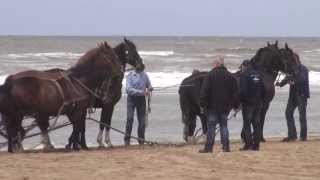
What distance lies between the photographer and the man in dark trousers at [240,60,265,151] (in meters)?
11.7

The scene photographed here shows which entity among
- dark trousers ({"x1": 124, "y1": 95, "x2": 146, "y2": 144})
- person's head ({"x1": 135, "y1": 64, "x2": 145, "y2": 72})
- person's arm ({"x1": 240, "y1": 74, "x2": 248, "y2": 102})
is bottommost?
dark trousers ({"x1": 124, "y1": 95, "x2": 146, "y2": 144})

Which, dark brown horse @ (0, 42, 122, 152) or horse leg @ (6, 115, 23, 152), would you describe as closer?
dark brown horse @ (0, 42, 122, 152)

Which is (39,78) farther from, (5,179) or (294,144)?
(294,144)

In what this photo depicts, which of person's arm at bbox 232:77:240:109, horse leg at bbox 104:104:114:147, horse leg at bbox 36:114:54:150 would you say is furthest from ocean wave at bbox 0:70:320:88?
person's arm at bbox 232:77:240:109

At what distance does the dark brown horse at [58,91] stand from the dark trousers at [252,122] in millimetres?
2240

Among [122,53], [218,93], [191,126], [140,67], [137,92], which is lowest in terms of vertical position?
[191,126]

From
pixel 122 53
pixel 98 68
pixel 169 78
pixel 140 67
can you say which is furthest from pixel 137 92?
pixel 169 78

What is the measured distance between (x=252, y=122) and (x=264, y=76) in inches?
50.7

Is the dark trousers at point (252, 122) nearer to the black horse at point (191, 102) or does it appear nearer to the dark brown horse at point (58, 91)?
the black horse at point (191, 102)

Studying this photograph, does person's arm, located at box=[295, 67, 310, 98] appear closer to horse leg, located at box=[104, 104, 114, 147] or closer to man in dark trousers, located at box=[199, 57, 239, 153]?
man in dark trousers, located at box=[199, 57, 239, 153]

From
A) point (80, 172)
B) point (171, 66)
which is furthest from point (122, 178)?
point (171, 66)

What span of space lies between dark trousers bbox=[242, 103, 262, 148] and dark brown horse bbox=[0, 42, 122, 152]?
2.24 metres

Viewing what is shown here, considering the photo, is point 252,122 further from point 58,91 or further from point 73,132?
point 58,91

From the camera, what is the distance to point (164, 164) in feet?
34.0
